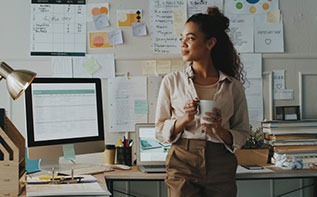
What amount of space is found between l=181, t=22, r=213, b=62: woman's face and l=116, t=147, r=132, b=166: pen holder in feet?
2.83

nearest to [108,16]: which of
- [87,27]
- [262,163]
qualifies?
[87,27]

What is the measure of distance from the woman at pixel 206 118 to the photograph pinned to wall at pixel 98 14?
0.88 m

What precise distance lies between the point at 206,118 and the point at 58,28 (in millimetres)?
1387

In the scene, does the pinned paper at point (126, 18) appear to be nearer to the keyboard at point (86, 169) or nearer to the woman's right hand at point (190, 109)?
the keyboard at point (86, 169)

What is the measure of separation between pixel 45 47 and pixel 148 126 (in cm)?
81

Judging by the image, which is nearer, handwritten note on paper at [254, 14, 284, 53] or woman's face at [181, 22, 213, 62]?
woman's face at [181, 22, 213, 62]

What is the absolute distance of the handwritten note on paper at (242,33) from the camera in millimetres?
2840

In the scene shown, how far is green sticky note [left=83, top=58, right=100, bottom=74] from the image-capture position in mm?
2740

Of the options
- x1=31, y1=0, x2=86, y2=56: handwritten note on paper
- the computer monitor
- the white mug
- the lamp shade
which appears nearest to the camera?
the lamp shade

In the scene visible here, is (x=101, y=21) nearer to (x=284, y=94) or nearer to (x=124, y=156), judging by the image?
(x=124, y=156)

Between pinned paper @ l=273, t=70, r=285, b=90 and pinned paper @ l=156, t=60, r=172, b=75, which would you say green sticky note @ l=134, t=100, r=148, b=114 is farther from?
pinned paper @ l=273, t=70, r=285, b=90

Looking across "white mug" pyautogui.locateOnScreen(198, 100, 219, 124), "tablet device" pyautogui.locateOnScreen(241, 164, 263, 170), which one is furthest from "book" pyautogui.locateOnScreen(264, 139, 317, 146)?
"white mug" pyautogui.locateOnScreen(198, 100, 219, 124)

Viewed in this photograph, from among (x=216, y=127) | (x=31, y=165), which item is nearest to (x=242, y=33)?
(x=216, y=127)

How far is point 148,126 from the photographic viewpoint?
2.53 m
